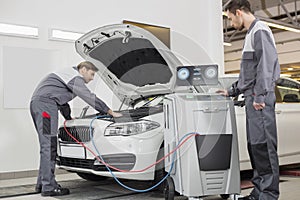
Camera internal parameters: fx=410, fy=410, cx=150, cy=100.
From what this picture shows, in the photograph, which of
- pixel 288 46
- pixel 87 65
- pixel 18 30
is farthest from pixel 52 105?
pixel 288 46

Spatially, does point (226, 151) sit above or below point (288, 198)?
above

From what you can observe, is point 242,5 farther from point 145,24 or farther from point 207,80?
point 145,24

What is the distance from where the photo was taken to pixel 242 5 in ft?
10.5

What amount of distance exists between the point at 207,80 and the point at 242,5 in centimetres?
64

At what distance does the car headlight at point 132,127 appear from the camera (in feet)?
11.0

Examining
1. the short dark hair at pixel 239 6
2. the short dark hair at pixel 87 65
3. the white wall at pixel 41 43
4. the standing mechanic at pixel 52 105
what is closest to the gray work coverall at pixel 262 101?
the short dark hair at pixel 239 6

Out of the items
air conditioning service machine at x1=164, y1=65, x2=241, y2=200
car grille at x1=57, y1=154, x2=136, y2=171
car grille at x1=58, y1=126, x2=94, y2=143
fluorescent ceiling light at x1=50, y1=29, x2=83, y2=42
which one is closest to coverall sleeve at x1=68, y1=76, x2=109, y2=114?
car grille at x1=58, y1=126, x2=94, y2=143

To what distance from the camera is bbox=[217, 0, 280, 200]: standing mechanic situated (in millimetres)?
2971

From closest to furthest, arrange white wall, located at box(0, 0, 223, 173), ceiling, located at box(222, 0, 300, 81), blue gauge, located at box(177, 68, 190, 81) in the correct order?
blue gauge, located at box(177, 68, 190, 81) < white wall, located at box(0, 0, 223, 173) < ceiling, located at box(222, 0, 300, 81)

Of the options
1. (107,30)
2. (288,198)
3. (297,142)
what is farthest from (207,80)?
(297,142)

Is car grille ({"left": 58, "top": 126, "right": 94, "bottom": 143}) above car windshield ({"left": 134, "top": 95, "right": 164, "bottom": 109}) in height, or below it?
below

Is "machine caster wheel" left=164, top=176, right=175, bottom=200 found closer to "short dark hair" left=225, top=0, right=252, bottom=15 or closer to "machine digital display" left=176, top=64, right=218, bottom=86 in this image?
"machine digital display" left=176, top=64, right=218, bottom=86

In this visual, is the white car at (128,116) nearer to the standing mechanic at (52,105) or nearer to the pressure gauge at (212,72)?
the standing mechanic at (52,105)

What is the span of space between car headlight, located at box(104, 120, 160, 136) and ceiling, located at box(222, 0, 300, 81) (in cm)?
696
